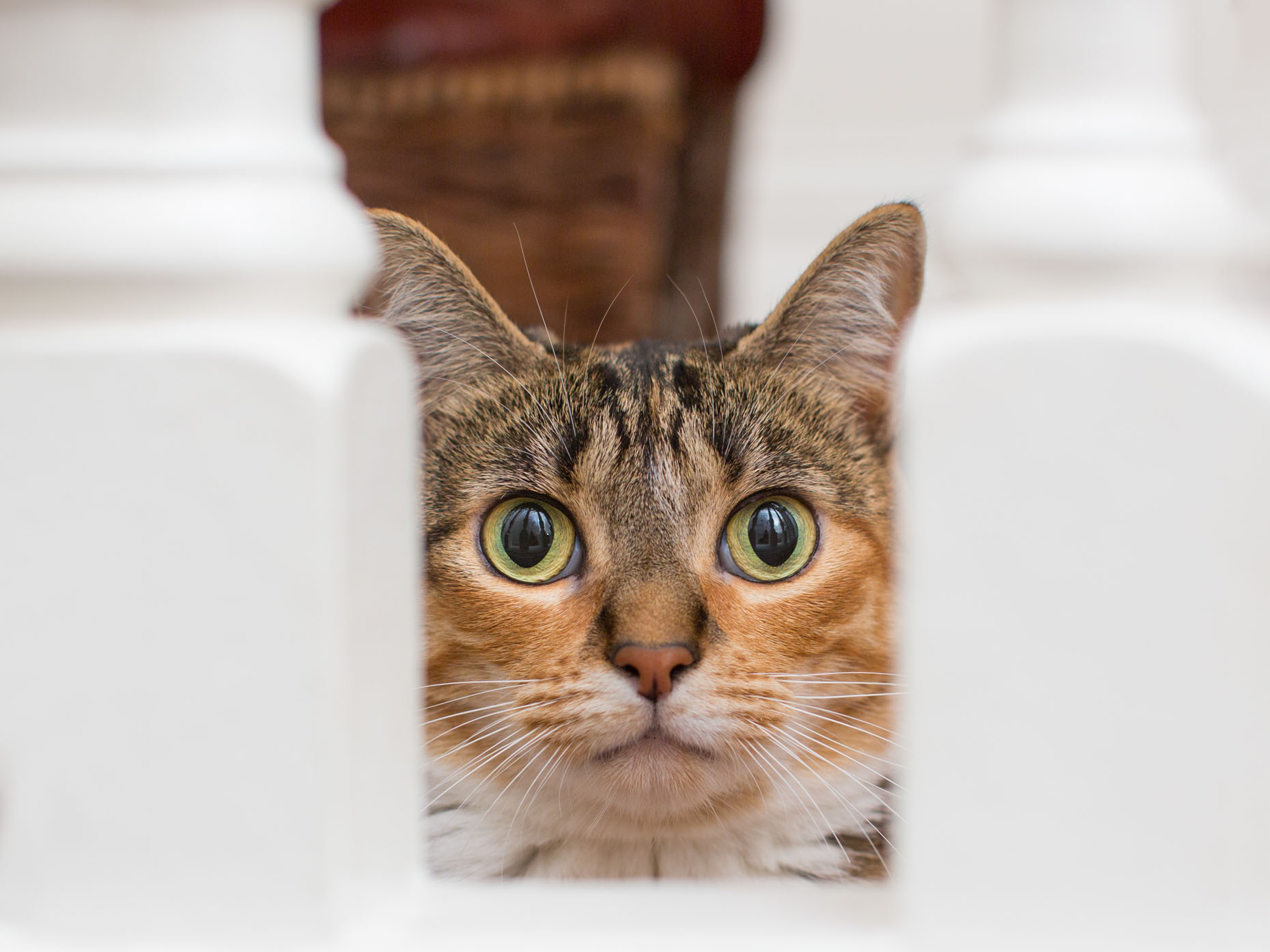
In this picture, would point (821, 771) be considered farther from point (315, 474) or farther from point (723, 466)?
point (315, 474)

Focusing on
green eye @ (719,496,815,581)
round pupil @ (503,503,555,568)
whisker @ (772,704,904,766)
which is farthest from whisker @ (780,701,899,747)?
round pupil @ (503,503,555,568)

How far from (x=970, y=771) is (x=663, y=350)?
2.02 feet

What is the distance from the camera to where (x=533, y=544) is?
911mm

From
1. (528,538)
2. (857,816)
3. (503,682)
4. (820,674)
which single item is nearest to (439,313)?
(528,538)

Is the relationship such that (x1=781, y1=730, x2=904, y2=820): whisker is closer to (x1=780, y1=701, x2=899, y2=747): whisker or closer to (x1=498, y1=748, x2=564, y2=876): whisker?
(x1=780, y1=701, x2=899, y2=747): whisker

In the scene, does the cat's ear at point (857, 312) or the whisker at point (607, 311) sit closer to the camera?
the cat's ear at point (857, 312)

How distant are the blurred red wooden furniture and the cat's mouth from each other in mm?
785

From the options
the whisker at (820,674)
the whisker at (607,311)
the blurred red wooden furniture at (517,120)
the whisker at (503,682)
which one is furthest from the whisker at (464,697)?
the blurred red wooden furniture at (517,120)

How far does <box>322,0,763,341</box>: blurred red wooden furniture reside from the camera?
59.9 inches

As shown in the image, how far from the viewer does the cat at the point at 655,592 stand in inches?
33.0

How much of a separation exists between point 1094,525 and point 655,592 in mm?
361

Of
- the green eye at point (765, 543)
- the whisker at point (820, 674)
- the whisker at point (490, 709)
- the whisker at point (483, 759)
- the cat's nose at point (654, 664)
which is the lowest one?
the whisker at point (483, 759)

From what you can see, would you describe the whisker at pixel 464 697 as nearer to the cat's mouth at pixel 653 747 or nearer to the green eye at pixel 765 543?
the cat's mouth at pixel 653 747

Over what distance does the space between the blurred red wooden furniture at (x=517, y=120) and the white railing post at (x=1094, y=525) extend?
3.30 ft
